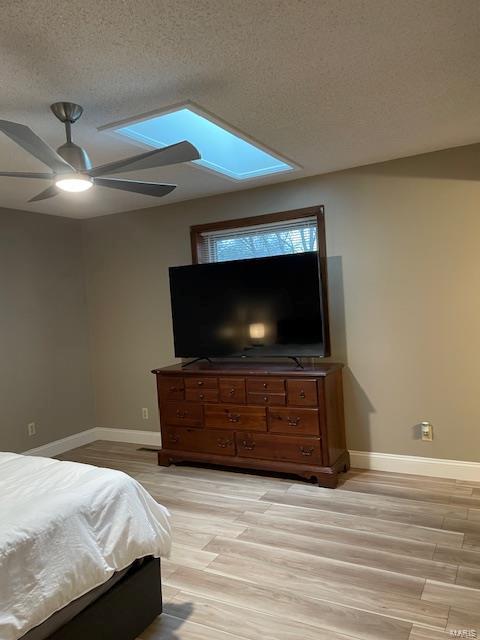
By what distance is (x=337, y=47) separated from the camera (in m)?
1.86

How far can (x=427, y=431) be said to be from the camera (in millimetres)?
3555

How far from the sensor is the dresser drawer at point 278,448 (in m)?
3.52

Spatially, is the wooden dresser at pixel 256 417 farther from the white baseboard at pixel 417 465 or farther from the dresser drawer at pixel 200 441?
the white baseboard at pixel 417 465

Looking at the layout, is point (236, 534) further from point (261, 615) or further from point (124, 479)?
point (124, 479)

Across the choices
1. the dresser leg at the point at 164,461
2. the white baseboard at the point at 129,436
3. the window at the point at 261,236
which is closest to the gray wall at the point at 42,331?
the white baseboard at the point at 129,436

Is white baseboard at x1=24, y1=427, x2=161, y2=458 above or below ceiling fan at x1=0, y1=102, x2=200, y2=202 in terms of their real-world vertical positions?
below

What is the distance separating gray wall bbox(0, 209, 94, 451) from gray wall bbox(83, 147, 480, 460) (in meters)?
1.60

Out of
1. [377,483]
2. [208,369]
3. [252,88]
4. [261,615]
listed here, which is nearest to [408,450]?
[377,483]

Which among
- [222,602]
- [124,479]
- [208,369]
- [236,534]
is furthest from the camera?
[208,369]

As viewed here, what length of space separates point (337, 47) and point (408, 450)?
9.56 feet

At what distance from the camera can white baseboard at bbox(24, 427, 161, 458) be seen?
4.61 m

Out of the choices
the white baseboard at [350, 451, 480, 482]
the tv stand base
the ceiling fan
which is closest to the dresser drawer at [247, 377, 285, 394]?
the tv stand base

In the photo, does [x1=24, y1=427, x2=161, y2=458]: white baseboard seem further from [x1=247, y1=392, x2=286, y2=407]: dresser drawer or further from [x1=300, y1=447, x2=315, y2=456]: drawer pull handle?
[x1=300, y1=447, x2=315, y2=456]: drawer pull handle

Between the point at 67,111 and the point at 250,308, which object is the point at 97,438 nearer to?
the point at 250,308
